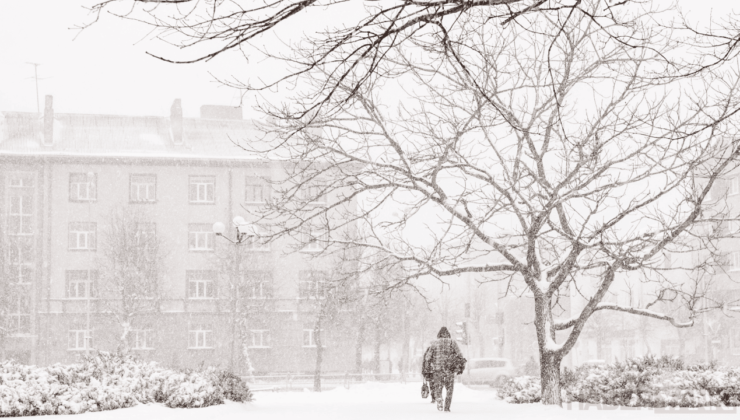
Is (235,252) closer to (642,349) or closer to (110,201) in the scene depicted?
(110,201)

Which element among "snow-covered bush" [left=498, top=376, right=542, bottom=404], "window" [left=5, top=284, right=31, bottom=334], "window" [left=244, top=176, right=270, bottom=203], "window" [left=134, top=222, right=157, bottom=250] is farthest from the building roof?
"snow-covered bush" [left=498, top=376, right=542, bottom=404]

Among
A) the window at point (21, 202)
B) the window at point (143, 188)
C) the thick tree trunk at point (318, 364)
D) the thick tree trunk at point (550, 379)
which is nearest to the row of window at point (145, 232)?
the window at point (21, 202)

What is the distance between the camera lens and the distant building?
160ft

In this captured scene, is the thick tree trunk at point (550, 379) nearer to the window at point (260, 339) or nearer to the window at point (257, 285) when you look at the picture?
the window at point (257, 285)

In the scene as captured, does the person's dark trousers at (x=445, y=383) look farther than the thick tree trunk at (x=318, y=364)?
No

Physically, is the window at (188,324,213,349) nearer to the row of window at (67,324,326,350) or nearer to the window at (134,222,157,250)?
the row of window at (67,324,326,350)

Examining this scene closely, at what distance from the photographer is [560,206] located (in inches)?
626

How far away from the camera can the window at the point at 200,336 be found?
50219mm

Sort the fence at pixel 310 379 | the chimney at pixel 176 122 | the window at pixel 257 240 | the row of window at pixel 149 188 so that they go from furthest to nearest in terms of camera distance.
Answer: the chimney at pixel 176 122, the row of window at pixel 149 188, the fence at pixel 310 379, the window at pixel 257 240

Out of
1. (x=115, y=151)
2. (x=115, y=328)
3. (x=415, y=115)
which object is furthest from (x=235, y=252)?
(x=415, y=115)

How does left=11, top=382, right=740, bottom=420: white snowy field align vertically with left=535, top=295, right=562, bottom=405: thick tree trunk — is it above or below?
below

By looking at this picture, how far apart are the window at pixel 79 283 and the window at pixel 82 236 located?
1357 millimetres

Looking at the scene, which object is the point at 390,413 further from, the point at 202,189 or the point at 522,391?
the point at 202,189

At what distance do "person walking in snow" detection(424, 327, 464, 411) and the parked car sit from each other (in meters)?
25.1
